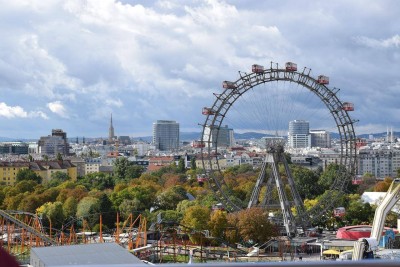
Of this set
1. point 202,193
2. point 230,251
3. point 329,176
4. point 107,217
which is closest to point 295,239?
point 230,251

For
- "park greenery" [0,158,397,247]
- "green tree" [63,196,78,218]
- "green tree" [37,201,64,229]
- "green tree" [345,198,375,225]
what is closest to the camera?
"park greenery" [0,158,397,247]

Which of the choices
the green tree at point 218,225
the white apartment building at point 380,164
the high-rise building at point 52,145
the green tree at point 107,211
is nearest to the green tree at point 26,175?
the green tree at point 107,211

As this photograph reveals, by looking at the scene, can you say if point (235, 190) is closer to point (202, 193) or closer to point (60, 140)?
point (202, 193)

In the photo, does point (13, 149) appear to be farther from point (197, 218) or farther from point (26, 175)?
point (197, 218)

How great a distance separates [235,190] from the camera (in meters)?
51.7

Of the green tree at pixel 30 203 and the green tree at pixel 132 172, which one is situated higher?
the green tree at pixel 132 172

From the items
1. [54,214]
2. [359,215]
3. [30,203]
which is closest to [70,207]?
[54,214]

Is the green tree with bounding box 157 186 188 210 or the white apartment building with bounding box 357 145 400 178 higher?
the white apartment building with bounding box 357 145 400 178

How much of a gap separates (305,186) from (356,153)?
65.2 ft

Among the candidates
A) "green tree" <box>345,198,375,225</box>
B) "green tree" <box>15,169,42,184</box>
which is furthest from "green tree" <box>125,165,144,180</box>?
"green tree" <box>345,198,375,225</box>

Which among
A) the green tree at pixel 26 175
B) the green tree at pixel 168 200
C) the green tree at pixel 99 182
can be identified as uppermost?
the green tree at pixel 26 175

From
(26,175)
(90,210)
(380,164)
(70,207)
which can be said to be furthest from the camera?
(380,164)

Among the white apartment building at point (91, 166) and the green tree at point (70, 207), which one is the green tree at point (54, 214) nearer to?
the green tree at point (70, 207)

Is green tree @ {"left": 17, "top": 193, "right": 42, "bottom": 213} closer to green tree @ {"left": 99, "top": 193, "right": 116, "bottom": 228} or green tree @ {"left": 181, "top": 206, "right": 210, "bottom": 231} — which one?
green tree @ {"left": 99, "top": 193, "right": 116, "bottom": 228}
